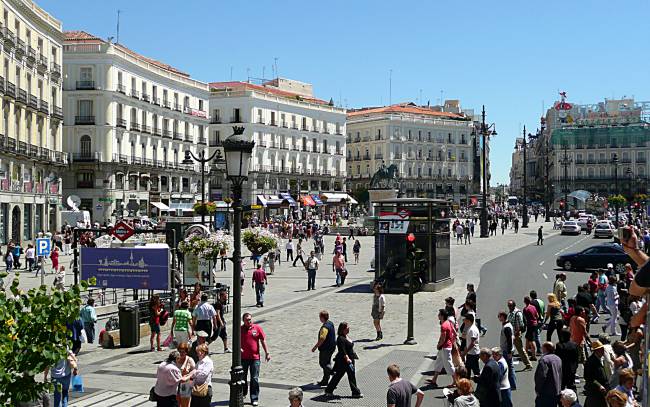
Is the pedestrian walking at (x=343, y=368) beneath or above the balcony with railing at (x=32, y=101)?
beneath

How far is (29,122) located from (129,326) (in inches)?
1493

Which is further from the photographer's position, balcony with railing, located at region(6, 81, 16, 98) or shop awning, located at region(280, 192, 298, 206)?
shop awning, located at region(280, 192, 298, 206)

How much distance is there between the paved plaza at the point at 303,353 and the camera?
1252 cm

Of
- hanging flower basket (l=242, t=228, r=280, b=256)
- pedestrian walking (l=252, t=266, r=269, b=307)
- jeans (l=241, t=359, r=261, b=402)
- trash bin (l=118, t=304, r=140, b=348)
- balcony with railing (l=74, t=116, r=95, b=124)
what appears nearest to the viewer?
jeans (l=241, t=359, r=261, b=402)

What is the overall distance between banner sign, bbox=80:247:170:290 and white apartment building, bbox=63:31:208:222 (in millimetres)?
41715

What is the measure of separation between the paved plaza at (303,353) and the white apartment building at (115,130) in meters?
36.8

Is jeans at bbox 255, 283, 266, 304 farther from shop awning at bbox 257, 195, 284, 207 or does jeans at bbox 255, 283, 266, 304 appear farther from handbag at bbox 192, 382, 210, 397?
shop awning at bbox 257, 195, 284, 207

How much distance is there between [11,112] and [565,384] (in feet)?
144

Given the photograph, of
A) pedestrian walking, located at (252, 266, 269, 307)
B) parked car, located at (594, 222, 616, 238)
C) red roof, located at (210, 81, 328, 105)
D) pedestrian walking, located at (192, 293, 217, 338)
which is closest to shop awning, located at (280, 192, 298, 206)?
red roof, located at (210, 81, 328, 105)

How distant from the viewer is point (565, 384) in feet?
36.2

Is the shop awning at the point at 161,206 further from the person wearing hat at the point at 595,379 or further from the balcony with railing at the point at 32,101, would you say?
the person wearing hat at the point at 595,379

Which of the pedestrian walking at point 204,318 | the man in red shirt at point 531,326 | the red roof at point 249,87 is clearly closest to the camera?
the man in red shirt at point 531,326

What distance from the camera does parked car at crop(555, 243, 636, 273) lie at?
30.9 m

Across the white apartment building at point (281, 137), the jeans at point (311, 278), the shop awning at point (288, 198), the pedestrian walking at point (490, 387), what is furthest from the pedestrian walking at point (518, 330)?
the shop awning at point (288, 198)
